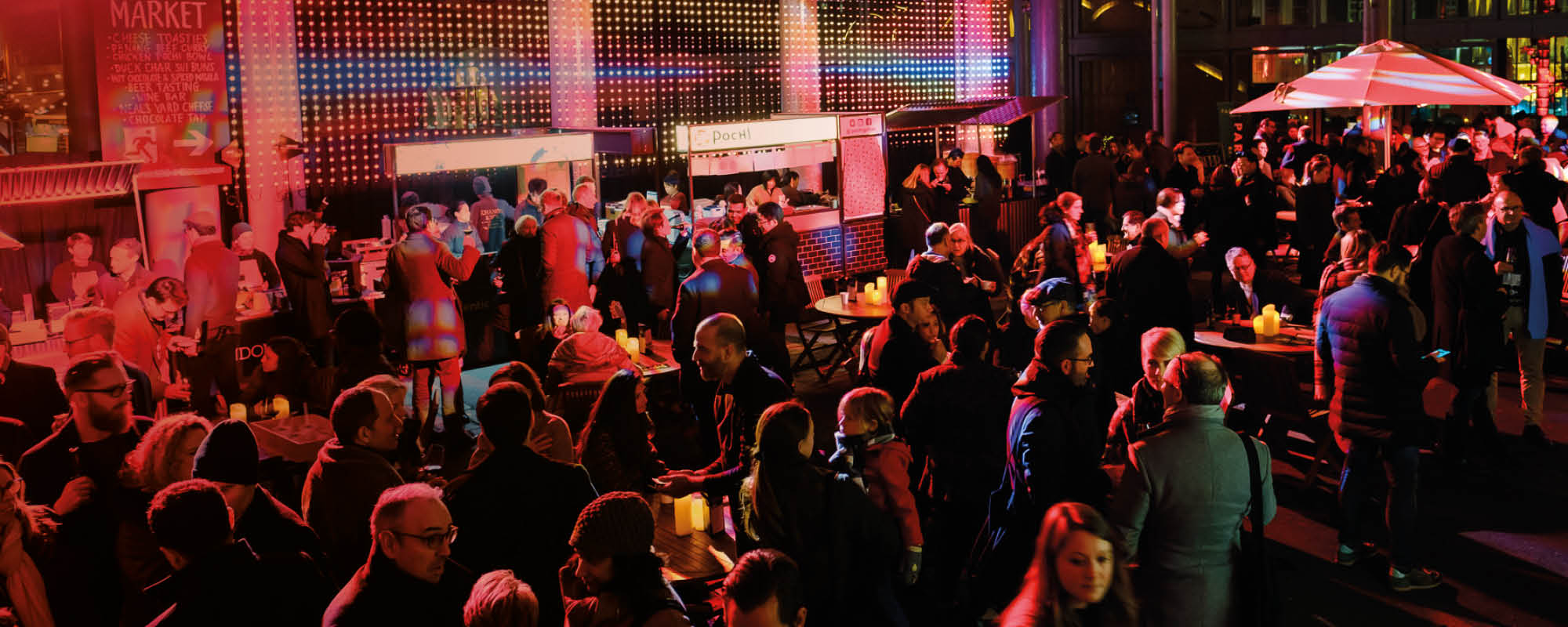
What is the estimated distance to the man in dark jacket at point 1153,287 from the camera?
308 inches

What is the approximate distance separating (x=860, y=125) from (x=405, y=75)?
4717 millimetres

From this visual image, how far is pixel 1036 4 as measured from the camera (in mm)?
24172

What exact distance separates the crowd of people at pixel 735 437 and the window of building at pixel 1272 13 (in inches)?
598

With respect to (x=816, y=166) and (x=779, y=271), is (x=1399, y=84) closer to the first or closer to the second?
(x=779, y=271)

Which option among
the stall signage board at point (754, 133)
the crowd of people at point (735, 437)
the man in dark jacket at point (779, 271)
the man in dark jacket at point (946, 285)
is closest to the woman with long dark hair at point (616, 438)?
the crowd of people at point (735, 437)

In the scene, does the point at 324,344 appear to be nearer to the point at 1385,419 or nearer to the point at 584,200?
the point at 584,200

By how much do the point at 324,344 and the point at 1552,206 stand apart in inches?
412

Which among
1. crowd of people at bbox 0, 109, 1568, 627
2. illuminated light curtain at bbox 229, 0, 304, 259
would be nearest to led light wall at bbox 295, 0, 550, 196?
illuminated light curtain at bbox 229, 0, 304, 259

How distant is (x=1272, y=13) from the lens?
81.3ft

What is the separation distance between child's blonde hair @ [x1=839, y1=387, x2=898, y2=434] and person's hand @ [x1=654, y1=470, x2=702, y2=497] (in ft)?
1.99

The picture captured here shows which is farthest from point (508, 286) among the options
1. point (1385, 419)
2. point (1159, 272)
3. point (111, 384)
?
point (1385, 419)

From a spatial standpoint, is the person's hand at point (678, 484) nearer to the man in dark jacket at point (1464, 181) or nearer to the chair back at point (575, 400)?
the chair back at point (575, 400)

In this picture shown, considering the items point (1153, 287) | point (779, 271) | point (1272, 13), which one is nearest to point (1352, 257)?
point (1153, 287)

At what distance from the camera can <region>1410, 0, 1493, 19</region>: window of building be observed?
22391mm
